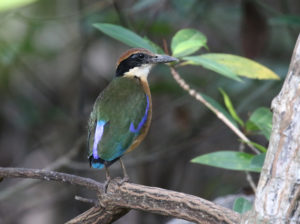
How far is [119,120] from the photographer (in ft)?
10.7

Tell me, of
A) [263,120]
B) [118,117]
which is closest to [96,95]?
[118,117]

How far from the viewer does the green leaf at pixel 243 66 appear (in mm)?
3268

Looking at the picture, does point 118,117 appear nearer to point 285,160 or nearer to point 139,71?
point 139,71

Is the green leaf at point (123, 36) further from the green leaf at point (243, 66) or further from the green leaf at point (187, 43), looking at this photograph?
the green leaf at point (243, 66)

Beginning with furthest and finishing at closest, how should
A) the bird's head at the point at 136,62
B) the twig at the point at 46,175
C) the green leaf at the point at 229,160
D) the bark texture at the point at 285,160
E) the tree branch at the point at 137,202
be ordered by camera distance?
the bird's head at the point at 136,62
the green leaf at the point at 229,160
the twig at the point at 46,175
the tree branch at the point at 137,202
the bark texture at the point at 285,160

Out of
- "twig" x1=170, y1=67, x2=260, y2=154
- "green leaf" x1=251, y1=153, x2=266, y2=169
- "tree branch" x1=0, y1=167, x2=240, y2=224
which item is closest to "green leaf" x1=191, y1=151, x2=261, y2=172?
"green leaf" x1=251, y1=153, x2=266, y2=169

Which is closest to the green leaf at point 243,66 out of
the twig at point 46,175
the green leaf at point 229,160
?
the green leaf at point 229,160

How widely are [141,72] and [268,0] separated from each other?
11.6 feet

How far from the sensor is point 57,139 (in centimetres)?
704

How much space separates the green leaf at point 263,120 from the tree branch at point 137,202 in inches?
36.2

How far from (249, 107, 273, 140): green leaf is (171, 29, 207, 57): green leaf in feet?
1.61

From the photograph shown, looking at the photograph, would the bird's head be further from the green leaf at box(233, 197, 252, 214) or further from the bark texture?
the bark texture

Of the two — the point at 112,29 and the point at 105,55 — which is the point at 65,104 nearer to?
the point at 105,55

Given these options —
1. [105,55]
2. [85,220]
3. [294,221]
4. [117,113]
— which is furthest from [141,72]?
[105,55]
